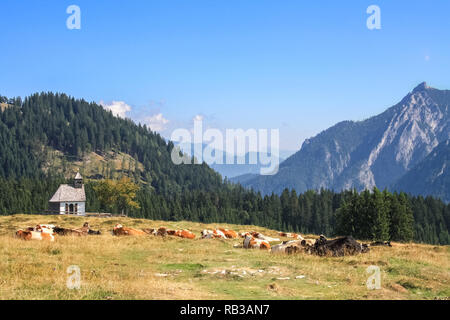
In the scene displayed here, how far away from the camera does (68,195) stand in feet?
395

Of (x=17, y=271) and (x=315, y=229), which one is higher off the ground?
(x=17, y=271)

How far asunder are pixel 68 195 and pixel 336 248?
107 metres

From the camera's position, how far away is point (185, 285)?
16.1 metres

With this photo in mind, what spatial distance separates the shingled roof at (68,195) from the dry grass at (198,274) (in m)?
97.3

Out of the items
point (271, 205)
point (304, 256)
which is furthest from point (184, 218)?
point (304, 256)

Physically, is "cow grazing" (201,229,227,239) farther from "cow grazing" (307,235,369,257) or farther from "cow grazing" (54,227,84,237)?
"cow grazing" (307,235,369,257)

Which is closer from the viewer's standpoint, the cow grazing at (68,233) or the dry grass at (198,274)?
the dry grass at (198,274)

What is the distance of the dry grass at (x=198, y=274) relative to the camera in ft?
48.5

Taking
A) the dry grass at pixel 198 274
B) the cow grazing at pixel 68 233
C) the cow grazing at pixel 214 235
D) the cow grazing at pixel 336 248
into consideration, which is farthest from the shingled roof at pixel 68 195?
the cow grazing at pixel 336 248

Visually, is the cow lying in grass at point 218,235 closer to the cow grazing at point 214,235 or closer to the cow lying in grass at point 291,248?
the cow grazing at point 214,235

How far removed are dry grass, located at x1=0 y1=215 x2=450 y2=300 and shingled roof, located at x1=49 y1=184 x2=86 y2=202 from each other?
319 feet

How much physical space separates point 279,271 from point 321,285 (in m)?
3.00
